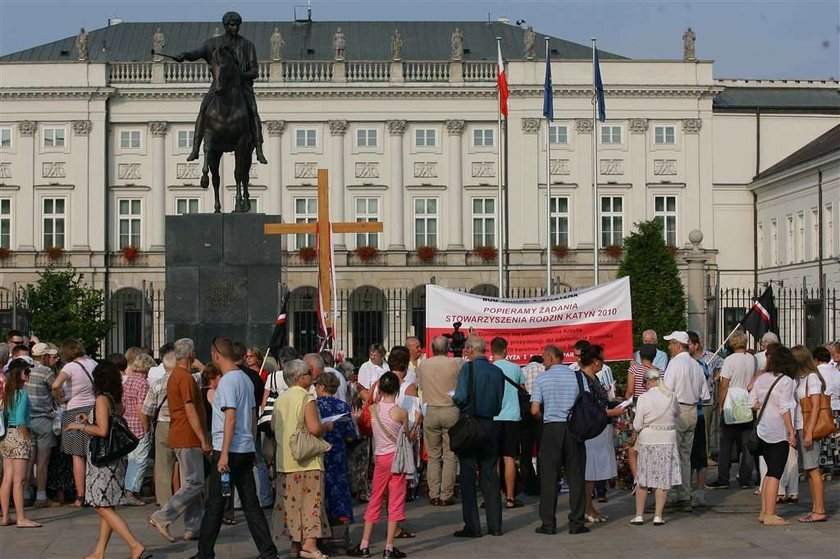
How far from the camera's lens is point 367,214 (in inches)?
2494

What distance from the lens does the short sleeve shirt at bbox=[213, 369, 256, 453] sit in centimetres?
1281

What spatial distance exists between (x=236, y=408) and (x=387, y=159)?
51280mm

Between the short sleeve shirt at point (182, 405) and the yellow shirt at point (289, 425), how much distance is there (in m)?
0.71

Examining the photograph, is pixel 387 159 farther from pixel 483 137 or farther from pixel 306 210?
pixel 483 137

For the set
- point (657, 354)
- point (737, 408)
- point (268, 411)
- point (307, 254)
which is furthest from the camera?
point (307, 254)

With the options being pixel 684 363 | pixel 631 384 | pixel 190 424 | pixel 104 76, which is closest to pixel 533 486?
pixel 631 384

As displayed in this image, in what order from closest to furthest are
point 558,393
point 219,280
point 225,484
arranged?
point 225,484, point 558,393, point 219,280

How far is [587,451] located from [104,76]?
49.8 meters

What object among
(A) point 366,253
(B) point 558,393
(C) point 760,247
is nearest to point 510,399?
(B) point 558,393

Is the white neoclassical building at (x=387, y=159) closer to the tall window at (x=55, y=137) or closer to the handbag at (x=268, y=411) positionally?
the tall window at (x=55, y=137)

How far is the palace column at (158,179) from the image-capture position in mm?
62906

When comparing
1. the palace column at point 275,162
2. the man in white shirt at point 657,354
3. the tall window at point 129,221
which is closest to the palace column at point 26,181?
the tall window at point 129,221

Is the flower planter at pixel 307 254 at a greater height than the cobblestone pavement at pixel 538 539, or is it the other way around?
the flower planter at pixel 307 254

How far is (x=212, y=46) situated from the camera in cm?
2012
